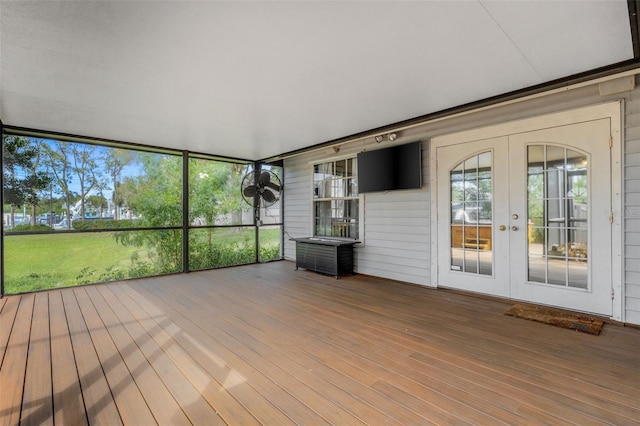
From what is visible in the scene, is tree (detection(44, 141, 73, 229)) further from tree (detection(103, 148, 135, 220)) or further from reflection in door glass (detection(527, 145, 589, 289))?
reflection in door glass (detection(527, 145, 589, 289))

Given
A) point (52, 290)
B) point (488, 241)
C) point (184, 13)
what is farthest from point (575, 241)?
point (52, 290)

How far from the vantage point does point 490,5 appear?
6.20 feet

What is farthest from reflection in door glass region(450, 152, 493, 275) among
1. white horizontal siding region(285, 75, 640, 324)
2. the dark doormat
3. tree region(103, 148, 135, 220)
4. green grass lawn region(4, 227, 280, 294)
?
tree region(103, 148, 135, 220)

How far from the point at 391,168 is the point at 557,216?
222 cm

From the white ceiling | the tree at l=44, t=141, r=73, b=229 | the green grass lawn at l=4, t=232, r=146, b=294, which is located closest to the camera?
the white ceiling

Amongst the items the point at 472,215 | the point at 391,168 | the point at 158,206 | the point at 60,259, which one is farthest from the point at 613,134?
the point at 60,259

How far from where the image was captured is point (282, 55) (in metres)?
2.43

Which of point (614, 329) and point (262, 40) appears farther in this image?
point (614, 329)

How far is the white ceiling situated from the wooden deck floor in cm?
240

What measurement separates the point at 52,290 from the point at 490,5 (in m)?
6.18

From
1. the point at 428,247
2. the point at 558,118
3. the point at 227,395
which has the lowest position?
the point at 227,395

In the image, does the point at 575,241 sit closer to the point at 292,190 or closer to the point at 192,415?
the point at 192,415

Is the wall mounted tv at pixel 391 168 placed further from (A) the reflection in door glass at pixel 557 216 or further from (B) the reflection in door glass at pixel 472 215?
(A) the reflection in door glass at pixel 557 216

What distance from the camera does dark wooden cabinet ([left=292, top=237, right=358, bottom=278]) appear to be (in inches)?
206
